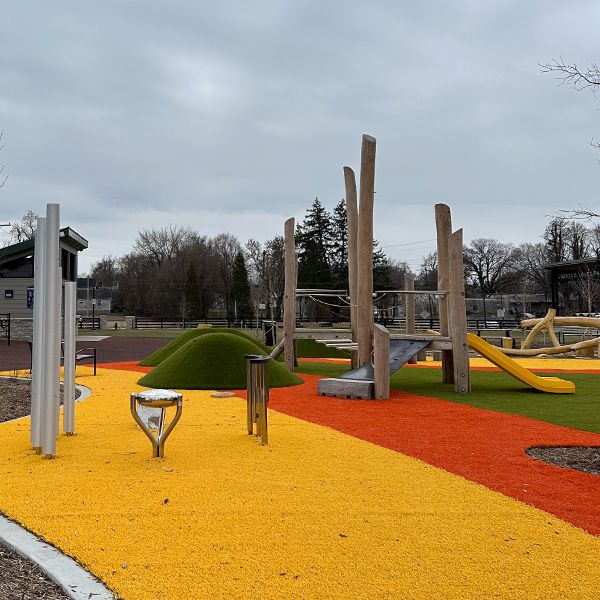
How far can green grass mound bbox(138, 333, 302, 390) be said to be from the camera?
494 inches

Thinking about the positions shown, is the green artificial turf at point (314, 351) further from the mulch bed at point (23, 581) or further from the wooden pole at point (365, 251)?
the mulch bed at point (23, 581)

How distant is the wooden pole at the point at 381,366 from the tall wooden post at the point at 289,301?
5270 millimetres

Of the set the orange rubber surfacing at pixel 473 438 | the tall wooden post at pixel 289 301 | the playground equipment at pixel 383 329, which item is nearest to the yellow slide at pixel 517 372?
the playground equipment at pixel 383 329

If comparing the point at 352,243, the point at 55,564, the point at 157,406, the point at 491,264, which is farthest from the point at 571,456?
the point at 491,264

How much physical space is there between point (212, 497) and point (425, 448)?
2.84 m

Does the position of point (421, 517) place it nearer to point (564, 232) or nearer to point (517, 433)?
point (517, 433)

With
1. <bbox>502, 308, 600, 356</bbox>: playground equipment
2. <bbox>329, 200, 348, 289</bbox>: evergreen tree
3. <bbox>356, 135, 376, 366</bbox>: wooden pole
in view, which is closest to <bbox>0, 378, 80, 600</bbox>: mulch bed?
<bbox>356, 135, 376, 366</bbox>: wooden pole

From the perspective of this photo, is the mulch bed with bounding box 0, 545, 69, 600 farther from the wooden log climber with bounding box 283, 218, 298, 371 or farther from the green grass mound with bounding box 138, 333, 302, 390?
the wooden log climber with bounding box 283, 218, 298, 371

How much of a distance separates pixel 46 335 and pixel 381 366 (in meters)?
6.24

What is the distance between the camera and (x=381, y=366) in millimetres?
10992

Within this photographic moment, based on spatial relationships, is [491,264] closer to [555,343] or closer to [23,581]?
[555,343]

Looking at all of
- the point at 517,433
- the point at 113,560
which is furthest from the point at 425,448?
the point at 113,560

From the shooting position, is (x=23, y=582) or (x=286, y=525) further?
(x=286, y=525)

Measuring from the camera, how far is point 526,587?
3295 mm
